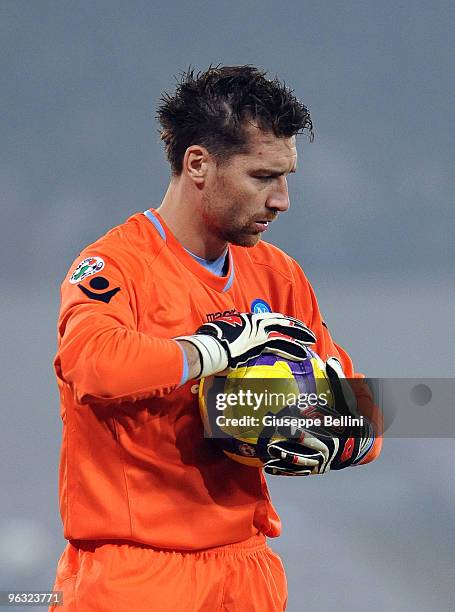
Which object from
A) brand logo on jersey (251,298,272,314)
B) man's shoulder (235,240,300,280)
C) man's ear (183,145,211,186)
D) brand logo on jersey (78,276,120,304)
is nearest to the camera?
brand logo on jersey (78,276,120,304)

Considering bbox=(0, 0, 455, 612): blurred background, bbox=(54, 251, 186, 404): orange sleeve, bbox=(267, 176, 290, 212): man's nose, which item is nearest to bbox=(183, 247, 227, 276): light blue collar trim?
bbox=(267, 176, 290, 212): man's nose

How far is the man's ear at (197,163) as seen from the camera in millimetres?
2316

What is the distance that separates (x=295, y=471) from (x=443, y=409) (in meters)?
0.68

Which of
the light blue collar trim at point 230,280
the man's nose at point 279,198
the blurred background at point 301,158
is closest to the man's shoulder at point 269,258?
the light blue collar trim at point 230,280

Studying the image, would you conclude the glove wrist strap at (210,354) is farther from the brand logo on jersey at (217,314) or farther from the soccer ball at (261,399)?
the brand logo on jersey at (217,314)

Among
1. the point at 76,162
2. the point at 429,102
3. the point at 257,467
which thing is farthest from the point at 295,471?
the point at 429,102

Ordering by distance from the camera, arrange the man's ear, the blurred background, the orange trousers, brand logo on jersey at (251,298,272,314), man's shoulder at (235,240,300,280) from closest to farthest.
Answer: the orange trousers → the man's ear → brand logo on jersey at (251,298,272,314) → man's shoulder at (235,240,300,280) → the blurred background

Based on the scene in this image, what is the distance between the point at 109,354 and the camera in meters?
1.94

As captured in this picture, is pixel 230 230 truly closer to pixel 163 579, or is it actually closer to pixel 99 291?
pixel 99 291

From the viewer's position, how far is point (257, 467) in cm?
230

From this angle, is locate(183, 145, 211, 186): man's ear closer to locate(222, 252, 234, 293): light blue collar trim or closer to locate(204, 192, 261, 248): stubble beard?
locate(204, 192, 261, 248): stubble beard

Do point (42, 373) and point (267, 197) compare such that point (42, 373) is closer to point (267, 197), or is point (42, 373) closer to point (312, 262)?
point (312, 262)

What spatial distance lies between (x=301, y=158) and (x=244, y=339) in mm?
2584

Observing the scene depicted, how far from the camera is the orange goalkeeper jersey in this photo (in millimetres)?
2162
